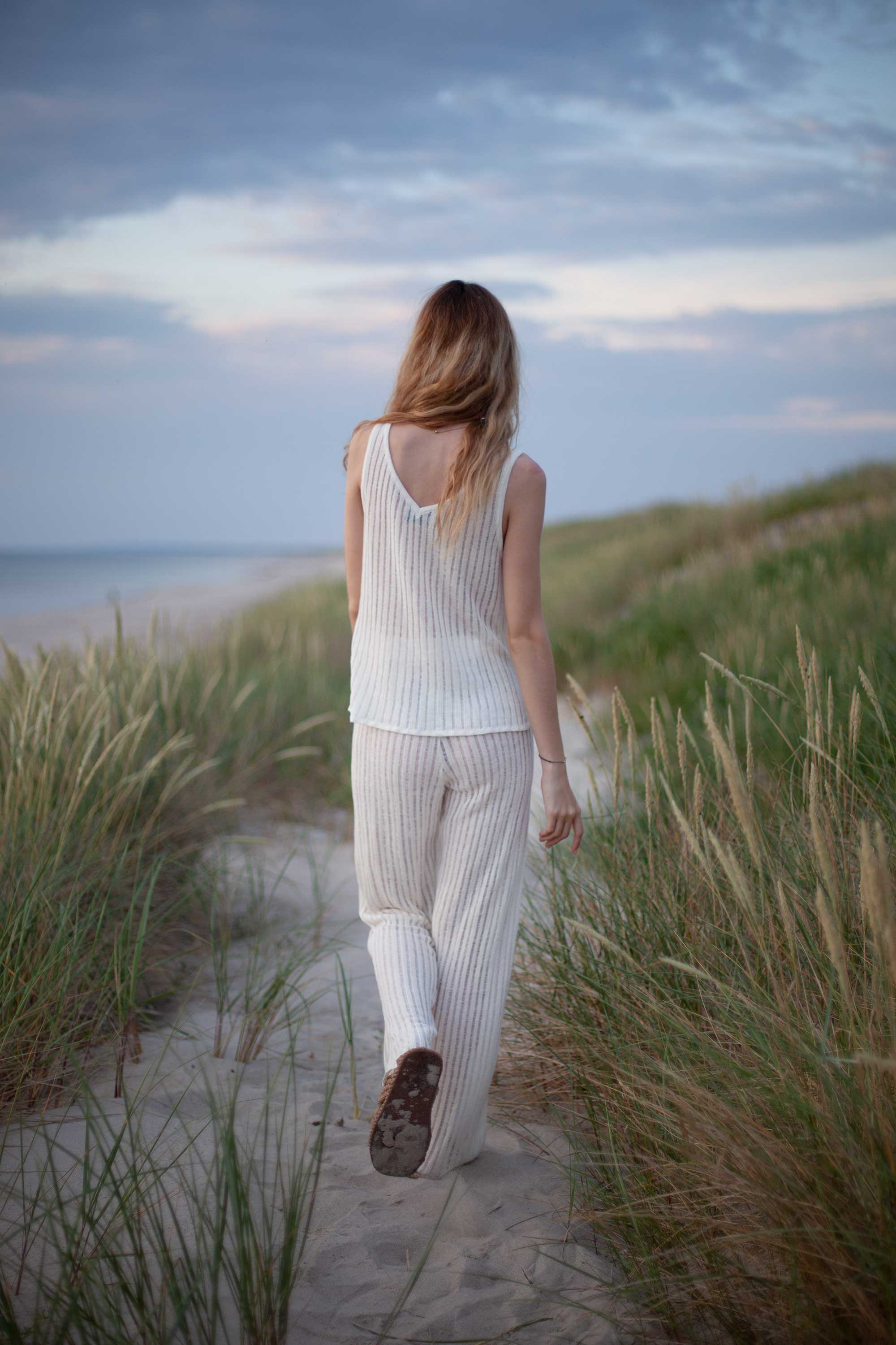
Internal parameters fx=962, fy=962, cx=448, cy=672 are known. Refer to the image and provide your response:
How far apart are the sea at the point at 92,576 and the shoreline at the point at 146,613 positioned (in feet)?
2.02

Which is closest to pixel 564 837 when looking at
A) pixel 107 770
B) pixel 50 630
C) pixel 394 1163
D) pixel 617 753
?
pixel 617 753

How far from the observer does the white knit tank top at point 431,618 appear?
2.15 m

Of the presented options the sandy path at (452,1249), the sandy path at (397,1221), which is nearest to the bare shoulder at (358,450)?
the sandy path at (397,1221)

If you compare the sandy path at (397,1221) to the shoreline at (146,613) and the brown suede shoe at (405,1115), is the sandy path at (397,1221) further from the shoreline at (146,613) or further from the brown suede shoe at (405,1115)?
the shoreline at (146,613)

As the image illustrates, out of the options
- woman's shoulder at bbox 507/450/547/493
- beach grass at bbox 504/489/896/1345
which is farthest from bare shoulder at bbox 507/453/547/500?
beach grass at bbox 504/489/896/1345

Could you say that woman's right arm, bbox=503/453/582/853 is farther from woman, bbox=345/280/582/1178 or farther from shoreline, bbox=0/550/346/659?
shoreline, bbox=0/550/346/659

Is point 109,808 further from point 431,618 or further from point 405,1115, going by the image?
point 405,1115

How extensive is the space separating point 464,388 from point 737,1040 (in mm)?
1472

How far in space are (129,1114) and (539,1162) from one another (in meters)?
1.12

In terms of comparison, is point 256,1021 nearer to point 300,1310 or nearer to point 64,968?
Answer: point 64,968

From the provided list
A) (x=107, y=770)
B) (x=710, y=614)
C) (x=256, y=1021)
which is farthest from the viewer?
(x=710, y=614)

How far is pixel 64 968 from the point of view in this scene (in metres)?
2.53

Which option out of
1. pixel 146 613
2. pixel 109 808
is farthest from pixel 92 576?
pixel 109 808

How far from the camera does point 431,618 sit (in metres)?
2.21
